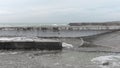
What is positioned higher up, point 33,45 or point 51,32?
point 51,32

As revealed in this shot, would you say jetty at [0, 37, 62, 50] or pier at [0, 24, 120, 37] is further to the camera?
pier at [0, 24, 120, 37]

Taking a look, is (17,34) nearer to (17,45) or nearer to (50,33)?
(50,33)

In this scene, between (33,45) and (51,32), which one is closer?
(33,45)

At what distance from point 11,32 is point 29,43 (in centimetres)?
2129

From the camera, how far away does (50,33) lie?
48.9 meters

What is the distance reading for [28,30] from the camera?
50.4 m

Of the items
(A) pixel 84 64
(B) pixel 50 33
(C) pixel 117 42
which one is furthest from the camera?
(B) pixel 50 33

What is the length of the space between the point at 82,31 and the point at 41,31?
8831mm

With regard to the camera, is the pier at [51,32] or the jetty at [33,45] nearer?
the jetty at [33,45]

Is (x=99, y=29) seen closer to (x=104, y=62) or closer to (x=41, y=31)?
(x=41, y=31)

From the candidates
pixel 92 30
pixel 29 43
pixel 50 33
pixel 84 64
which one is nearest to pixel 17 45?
pixel 29 43

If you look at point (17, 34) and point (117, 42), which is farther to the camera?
point (17, 34)

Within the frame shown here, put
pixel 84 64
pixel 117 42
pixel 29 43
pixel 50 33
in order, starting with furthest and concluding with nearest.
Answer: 1. pixel 50 33
2. pixel 117 42
3. pixel 29 43
4. pixel 84 64

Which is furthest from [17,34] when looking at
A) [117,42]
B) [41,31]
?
[117,42]
